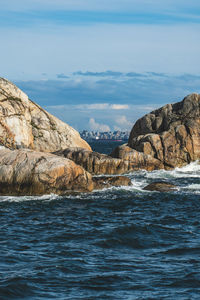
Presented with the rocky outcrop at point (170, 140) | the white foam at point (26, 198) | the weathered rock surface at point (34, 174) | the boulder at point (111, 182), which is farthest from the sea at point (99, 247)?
the rocky outcrop at point (170, 140)

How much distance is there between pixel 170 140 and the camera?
56.4m

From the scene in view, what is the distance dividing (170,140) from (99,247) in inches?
1509

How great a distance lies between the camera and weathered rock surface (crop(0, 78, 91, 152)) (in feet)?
169

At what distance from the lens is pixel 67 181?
110ft

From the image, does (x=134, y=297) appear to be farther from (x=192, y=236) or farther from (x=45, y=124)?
(x=45, y=124)

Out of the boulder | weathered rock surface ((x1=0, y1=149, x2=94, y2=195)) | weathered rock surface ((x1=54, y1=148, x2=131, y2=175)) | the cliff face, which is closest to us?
weathered rock surface ((x1=0, y1=149, x2=94, y2=195))

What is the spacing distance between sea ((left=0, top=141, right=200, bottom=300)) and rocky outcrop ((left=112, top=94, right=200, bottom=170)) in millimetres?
19585

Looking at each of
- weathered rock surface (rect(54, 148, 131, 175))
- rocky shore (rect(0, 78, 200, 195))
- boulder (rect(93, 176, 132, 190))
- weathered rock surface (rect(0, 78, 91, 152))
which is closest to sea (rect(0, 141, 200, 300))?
boulder (rect(93, 176, 132, 190))

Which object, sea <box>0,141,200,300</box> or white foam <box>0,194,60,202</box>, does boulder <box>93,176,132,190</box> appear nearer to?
sea <box>0,141,200,300</box>

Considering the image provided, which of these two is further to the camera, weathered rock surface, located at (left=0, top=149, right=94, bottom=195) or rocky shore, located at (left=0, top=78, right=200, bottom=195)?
rocky shore, located at (left=0, top=78, right=200, bottom=195)

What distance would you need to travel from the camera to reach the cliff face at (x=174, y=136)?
55188 mm

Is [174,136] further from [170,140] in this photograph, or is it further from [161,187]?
[161,187]

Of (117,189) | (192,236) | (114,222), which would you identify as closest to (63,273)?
(192,236)

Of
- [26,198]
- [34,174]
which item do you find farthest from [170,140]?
[26,198]
